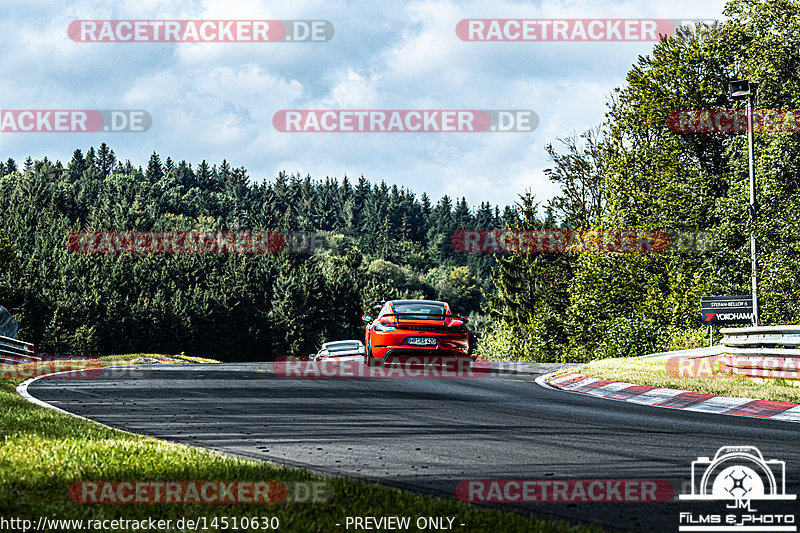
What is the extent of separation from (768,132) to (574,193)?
751 inches

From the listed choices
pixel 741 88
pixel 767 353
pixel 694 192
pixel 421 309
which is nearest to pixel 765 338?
pixel 767 353

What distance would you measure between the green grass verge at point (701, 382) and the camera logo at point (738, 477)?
593 centimetres

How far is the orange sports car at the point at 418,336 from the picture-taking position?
57.1ft

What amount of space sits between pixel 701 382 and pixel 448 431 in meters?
7.41

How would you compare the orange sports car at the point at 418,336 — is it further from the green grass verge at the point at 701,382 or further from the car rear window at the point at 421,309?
the green grass verge at the point at 701,382

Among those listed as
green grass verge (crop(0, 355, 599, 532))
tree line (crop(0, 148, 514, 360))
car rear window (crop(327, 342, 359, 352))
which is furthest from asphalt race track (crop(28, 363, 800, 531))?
tree line (crop(0, 148, 514, 360))

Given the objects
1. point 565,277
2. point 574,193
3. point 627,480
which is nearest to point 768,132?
point 574,193

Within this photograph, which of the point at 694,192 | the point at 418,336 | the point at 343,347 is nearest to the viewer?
the point at 418,336

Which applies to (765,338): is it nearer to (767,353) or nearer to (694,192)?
(767,353)

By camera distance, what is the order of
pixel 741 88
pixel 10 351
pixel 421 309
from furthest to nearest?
pixel 10 351, pixel 741 88, pixel 421 309

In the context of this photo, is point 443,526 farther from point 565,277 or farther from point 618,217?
point 565,277

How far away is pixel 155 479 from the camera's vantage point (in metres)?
5.72

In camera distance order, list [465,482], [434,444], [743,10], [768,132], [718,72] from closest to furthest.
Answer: [465,482] < [434,444] < [768,132] < [743,10] < [718,72]

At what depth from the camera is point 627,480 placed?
617cm
